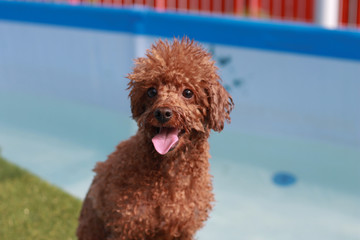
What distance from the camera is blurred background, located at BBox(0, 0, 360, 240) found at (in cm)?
482

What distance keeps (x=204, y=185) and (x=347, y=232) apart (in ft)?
7.30

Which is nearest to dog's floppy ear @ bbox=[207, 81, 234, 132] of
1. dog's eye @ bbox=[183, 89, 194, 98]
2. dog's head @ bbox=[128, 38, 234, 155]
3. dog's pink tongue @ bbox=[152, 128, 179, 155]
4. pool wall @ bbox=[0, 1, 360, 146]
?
dog's head @ bbox=[128, 38, 234, 155]

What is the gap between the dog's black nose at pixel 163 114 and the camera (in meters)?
2.47

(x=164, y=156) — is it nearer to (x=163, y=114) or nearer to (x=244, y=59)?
(x=163, y=114)

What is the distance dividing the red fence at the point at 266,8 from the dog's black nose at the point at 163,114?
19.6 ft

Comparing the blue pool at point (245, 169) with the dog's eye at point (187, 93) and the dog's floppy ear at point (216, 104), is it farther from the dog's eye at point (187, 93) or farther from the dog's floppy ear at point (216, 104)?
the dog's eye at point (187, 93)

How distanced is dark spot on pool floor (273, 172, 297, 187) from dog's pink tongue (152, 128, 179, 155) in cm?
312

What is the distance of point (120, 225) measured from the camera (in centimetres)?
281

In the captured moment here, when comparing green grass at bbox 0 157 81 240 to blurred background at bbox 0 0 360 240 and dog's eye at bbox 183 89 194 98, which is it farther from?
dog's eye at bbox 183 89 194 98

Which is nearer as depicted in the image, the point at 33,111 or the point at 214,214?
the point at 214,214

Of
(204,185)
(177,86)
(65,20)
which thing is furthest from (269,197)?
(65,20)

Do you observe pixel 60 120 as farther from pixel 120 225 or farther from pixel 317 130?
pixel 120 225

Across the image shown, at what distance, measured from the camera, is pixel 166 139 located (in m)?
2.57

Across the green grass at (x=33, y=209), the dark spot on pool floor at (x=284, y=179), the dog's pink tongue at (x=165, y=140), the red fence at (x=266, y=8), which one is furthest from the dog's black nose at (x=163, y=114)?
the red fence at (x=266, y=8)
